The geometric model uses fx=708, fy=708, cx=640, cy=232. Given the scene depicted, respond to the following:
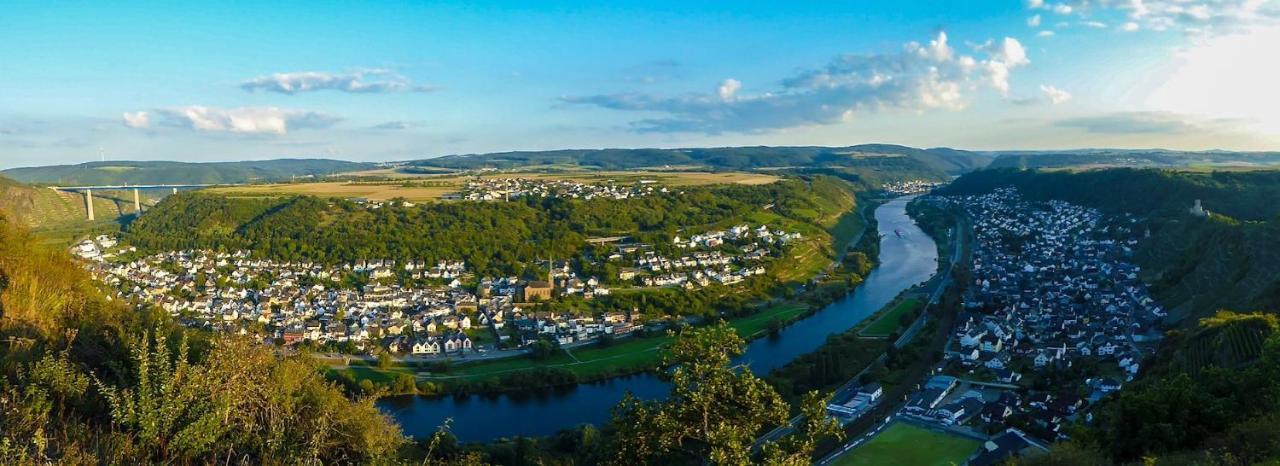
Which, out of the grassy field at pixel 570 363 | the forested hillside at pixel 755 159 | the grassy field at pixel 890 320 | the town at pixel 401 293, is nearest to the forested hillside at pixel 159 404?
the grassy field at pixel 570 363

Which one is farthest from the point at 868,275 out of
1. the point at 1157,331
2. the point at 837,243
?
the point at 1157,331

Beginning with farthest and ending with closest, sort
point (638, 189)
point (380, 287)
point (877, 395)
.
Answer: point (638, 189), point (380, 287), point (877, 395)

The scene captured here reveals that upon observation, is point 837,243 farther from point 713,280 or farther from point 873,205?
point 873,205

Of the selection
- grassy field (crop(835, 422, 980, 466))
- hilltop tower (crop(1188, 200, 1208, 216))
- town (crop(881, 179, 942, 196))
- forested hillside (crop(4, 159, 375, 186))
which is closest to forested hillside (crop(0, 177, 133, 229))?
forested hillside (crop(4, 159, 375, 186))

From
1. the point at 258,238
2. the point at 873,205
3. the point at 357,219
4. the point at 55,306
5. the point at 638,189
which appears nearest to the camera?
the point at 55,306

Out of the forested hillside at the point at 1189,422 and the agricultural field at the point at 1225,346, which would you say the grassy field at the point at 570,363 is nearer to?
the agricultural field at the point at 1225,346

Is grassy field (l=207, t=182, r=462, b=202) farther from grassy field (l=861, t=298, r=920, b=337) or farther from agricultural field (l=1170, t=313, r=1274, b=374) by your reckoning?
agricultural field (l=1170, t=313, r=1274, b=374)
